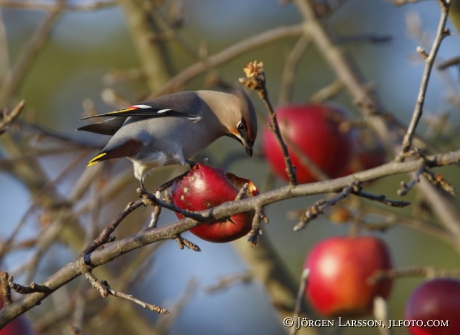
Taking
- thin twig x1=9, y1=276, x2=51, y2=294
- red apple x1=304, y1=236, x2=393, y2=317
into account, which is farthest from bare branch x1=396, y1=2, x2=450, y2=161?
red apple x1=304, y1=236, x2=393, y2=317

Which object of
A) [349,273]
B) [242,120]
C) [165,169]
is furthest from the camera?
[165,169]

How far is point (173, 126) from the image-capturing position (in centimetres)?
275

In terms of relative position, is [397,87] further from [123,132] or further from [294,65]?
[123,132]

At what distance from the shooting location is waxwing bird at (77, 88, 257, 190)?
2.64 metres

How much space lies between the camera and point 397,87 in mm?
8609

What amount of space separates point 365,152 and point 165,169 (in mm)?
1619

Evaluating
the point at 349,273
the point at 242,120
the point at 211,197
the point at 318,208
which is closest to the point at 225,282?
the point at 349,273

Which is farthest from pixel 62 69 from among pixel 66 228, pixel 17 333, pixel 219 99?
pixel 17 333

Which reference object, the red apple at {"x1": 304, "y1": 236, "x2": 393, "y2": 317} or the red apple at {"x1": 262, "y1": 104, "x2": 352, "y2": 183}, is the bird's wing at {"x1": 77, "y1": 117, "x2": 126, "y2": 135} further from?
the red apple at {"x1": 304, "y1": 236, "x2": 393, "y2": 317}

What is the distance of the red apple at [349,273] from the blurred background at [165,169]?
251mm

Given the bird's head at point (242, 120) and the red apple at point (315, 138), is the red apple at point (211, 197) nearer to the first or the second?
the bird's head at point (242, 120)

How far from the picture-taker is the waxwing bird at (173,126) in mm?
2643

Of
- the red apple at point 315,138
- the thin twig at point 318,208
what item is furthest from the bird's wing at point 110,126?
the thin twig at point 318,208

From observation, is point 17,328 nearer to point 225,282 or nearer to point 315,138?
point 225,282
